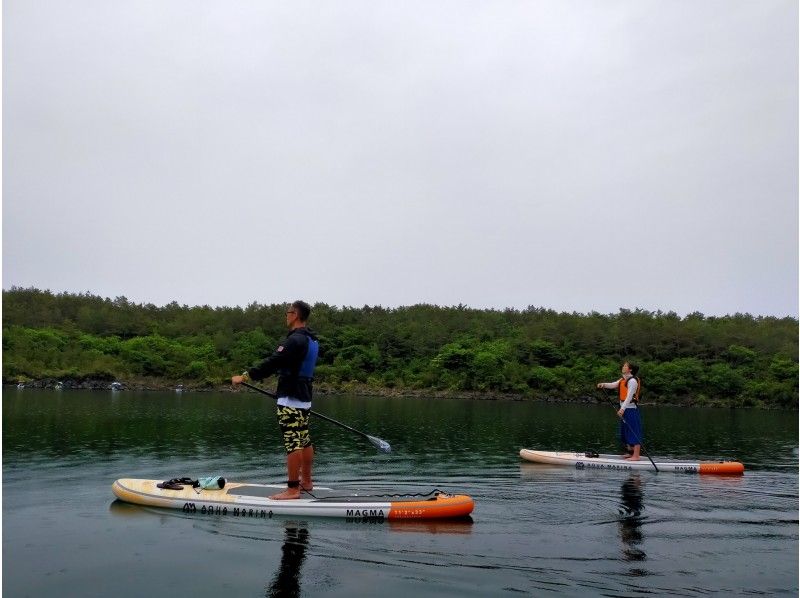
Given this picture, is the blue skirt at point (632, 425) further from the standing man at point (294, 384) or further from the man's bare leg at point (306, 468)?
the standing man at point (294, 384)

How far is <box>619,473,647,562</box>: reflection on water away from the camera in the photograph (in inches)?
311

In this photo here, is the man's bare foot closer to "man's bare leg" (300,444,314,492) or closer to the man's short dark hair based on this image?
"man's bare leg" (300,444,314,492)

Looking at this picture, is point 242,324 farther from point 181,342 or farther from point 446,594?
point 446,594

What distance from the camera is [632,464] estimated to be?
15914 mm

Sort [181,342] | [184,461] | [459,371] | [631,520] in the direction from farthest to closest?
1. [181,342]
2. [459,371]
3. [184,461]
4. [631,520]

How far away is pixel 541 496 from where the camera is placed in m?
11.5

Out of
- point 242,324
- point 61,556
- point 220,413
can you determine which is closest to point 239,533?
point 61,556

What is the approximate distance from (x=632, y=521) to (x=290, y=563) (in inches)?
194

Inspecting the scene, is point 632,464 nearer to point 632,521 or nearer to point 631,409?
point 631,409

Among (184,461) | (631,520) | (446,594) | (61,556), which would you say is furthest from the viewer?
(184,461)

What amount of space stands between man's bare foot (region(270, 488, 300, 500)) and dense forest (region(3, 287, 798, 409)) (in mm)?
63365

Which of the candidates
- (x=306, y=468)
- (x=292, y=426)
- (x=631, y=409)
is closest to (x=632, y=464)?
(x=631, y=409)

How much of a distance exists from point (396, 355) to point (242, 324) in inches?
851

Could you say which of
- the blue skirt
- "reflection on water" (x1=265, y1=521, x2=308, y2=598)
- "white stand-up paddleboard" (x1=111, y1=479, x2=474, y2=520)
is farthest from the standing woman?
"reflection on water" (x1=265, y1=521, x2=308, y2=598)
